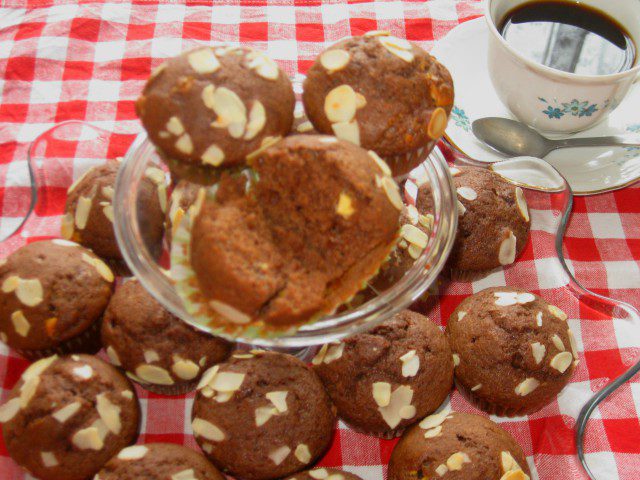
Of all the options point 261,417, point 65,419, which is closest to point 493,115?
point 261,417

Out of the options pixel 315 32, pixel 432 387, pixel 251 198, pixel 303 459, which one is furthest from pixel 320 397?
pixel 315 32

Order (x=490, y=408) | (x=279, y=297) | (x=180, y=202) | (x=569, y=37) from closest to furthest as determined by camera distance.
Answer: (x=279, y=297) < (x=180, y=202) < (x=490, y=408) < (x=569, y=37)

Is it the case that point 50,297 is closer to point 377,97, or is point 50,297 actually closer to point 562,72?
point 377,97

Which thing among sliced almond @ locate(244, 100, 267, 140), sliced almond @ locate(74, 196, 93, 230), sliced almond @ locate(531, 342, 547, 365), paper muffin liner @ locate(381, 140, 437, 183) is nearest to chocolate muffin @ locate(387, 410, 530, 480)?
sliced almond @ locate(531, 342, 547, 365)

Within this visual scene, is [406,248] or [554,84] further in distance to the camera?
[554,84]

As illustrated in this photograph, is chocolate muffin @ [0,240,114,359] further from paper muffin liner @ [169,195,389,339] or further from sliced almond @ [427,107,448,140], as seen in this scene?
sliced almond @ [427,107,448,140]
